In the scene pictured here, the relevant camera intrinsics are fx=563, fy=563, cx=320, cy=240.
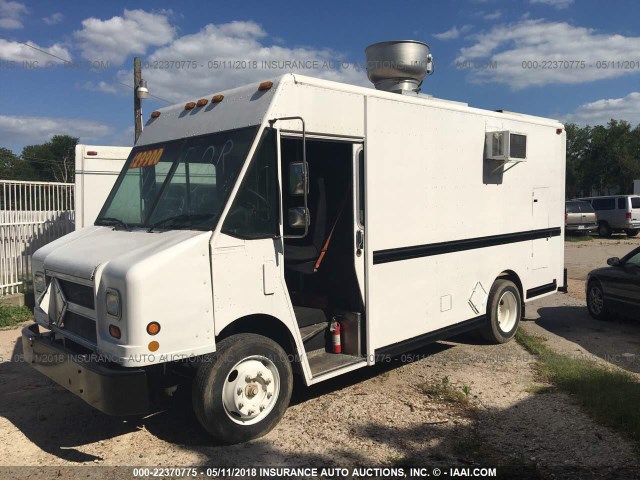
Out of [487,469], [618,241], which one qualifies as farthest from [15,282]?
[618,241]

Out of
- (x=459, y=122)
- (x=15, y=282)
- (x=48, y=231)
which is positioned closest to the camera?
(x=459, y=122)

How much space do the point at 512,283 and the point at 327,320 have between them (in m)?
3.13

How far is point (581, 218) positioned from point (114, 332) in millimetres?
23643

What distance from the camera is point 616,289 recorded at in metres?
8.32

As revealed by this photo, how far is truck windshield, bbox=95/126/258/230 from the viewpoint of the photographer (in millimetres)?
4555

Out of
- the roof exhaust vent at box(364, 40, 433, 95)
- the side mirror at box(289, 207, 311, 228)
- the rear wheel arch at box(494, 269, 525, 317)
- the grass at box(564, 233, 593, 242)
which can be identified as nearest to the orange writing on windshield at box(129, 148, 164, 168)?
the side mirror at box(289, 207, 311, 228)

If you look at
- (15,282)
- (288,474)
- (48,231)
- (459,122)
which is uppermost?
(459,122)

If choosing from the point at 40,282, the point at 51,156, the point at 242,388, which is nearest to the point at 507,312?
the point at 242,388

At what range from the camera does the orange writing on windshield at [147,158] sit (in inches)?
214

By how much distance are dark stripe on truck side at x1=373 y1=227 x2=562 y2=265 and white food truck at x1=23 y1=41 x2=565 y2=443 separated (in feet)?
0.08

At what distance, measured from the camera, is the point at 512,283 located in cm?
748

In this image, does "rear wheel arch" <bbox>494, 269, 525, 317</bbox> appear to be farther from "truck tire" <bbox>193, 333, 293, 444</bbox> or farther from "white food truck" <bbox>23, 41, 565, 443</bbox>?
"truck tire" <bbox>193, 333, 293, 444</bbox>

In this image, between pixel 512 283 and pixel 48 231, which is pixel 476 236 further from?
pixel 48 231

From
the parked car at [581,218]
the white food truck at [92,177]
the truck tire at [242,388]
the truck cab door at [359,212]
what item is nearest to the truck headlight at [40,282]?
the truck tire at [242,388]
